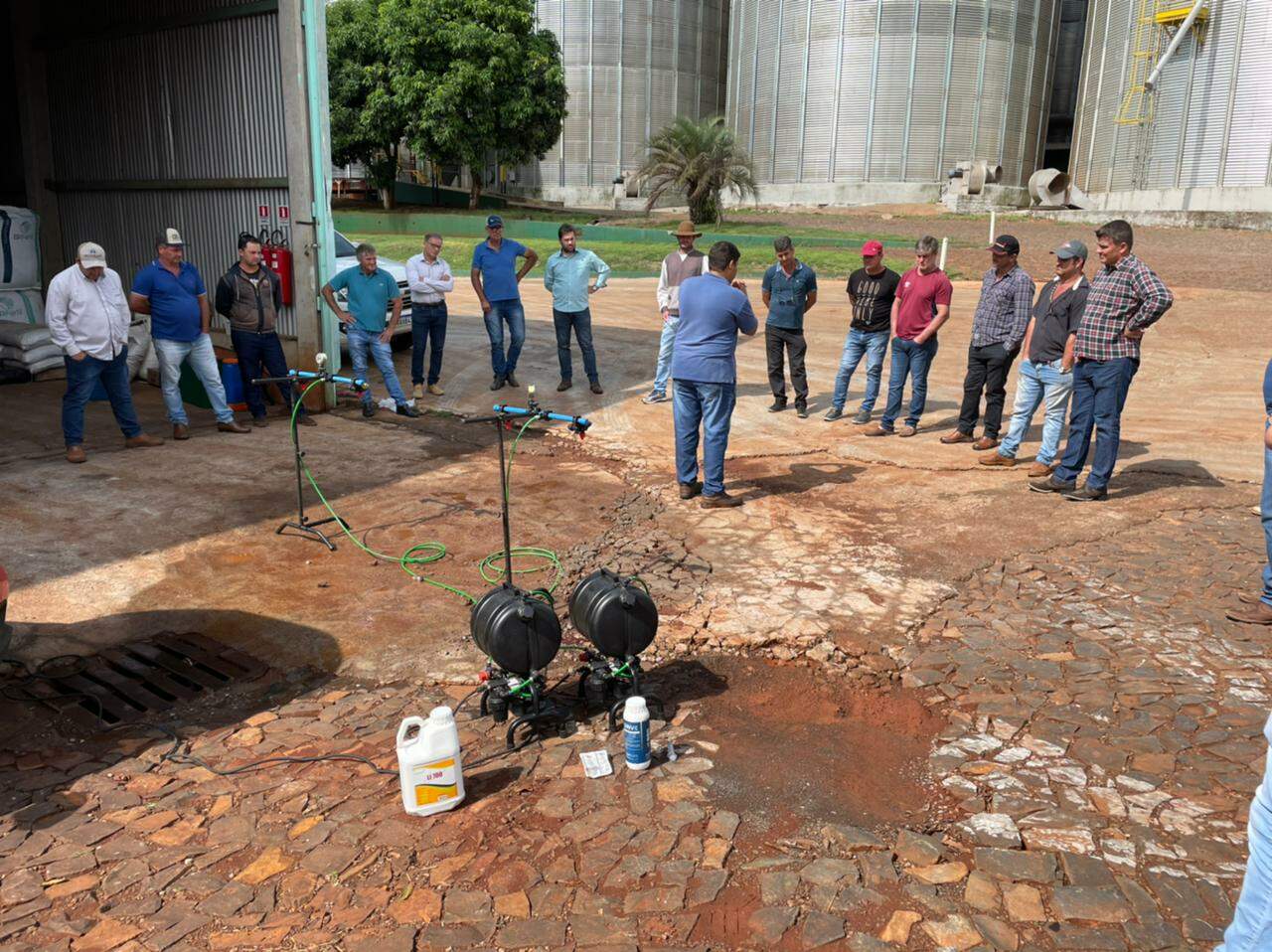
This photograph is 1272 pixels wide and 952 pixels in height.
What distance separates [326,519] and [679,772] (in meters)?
4.08

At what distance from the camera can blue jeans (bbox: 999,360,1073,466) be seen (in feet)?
27.9

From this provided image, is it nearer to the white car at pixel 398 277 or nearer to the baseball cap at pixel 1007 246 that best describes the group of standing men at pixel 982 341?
the baseball cap at pixel 1007 246

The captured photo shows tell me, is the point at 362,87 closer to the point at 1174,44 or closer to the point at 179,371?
the point at 1174,44

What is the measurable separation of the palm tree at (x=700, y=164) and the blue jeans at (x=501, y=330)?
26.4m

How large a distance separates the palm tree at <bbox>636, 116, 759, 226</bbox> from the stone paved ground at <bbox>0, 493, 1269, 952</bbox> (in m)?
33.7

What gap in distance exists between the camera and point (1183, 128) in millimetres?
33875

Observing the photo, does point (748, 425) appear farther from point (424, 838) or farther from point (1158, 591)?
point (424, 838)

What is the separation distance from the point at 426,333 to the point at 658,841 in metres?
8.73

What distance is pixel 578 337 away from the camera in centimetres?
1163

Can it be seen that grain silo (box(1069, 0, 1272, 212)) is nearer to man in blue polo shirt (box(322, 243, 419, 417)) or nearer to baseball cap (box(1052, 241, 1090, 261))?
baseball cap (box(1052, 241, 1090, 261))

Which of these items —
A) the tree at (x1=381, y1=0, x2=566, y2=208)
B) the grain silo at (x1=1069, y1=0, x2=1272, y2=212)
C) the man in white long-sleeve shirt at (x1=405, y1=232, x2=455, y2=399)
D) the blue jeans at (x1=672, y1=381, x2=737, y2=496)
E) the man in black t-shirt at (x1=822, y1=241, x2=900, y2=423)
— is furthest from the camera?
the tree at (x1=381, y1=0, x2=566, y2=208)

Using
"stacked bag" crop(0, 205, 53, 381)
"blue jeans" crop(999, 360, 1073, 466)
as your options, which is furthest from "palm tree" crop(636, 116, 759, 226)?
"blue jeans" crop(999, 360, 1073, 466)

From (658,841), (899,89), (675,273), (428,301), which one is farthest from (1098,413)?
(899,89)

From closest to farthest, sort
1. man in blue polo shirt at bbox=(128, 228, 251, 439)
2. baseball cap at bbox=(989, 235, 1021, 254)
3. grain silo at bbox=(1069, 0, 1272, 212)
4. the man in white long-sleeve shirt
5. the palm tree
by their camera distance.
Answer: baseball cap at bbox=(989, 235, 1021, 254) → man in blue polo shirt at bbox=(128, 228, 251, 439) → the man in white long-sleeve shirt → grain silo at bbox=(1069, 0, 1272, 212) → the palm tree
